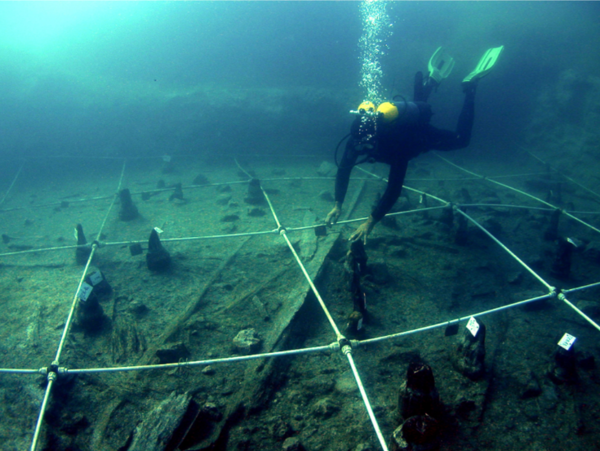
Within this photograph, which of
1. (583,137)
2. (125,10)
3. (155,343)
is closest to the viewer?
(155,343)

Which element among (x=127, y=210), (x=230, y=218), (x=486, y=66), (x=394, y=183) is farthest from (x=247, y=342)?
(x=486, y=66)

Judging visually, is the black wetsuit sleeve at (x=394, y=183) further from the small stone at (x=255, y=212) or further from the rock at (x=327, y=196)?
the rock at (x=327, y=196)

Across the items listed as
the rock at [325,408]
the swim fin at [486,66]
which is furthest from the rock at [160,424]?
the swim fin at [486,66]

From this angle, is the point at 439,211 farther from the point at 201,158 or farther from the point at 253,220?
the point at 201,158

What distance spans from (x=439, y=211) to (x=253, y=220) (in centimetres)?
362

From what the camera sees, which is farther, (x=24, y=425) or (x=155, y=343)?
(x=155, y=343)

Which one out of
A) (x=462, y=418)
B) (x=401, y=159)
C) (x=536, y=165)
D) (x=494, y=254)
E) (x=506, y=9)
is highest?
(x=506, y=9)

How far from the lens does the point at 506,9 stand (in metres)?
13.5

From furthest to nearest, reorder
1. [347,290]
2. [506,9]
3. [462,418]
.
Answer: [506,9]
[347,290]
[462,418]

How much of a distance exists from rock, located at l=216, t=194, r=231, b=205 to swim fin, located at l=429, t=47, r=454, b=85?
4.70 meters

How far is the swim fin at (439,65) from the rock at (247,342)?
5.49 meters

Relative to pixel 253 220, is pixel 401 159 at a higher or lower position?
higher

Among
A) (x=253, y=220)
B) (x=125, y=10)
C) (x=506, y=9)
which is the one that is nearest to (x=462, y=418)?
(x=253, y=220)

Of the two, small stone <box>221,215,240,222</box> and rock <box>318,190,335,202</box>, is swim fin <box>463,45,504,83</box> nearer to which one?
rock <box>318,190,335,202</box>
